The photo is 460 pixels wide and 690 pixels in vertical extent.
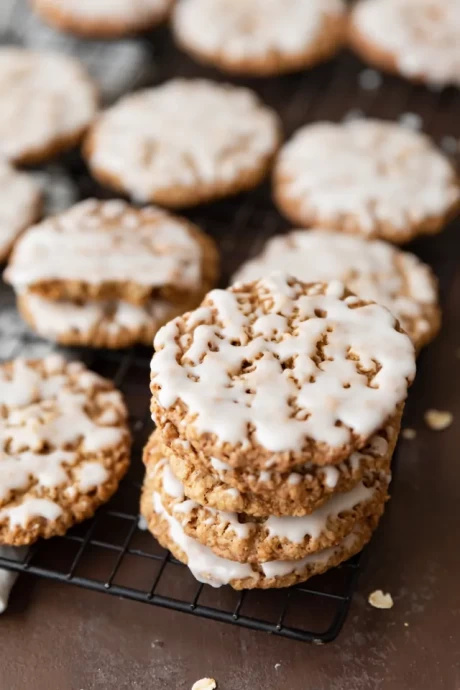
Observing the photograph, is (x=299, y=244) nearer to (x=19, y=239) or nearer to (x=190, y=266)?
(x=190, y=266)

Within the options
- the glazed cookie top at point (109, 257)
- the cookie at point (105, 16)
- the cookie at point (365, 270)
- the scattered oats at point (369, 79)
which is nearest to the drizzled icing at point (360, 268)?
the cookie at point (365, 270)

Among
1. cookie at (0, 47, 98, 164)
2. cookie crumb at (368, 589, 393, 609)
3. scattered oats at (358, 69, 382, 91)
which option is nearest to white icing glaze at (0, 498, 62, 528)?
cookie crumb at (368, 589, 393, 609)

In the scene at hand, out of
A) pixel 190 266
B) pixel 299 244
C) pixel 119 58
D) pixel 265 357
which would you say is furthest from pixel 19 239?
pixel 119 58

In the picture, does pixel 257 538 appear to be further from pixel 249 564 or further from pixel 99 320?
pixel 99 320

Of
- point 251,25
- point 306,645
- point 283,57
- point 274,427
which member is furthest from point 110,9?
point 306,645

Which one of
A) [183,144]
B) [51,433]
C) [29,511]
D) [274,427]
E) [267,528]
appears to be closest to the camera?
[274,427]
